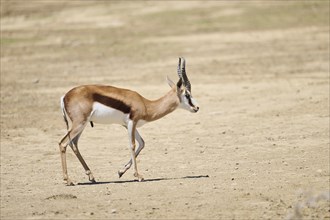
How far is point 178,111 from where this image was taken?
56.9ft

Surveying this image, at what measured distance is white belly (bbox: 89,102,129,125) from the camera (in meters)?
11.2

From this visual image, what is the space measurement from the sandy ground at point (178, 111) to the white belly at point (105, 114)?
0.82 meters

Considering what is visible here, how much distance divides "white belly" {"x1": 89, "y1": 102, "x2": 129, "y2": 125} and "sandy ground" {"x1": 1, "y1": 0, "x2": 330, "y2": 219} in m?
0.82

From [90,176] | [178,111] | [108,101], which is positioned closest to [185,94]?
[108,101]

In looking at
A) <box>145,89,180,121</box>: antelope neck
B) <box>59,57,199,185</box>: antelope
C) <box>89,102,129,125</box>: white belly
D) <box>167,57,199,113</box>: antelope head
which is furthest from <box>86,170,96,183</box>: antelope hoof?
<box>167,57,199,113</box>: antelope head

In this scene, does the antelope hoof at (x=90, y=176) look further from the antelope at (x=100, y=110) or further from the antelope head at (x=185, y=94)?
the antelope head at (x=185, y=94)

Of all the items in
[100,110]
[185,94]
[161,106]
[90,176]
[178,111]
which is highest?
[100,110]

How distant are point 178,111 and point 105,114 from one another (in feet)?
20.3

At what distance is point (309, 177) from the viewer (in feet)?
37.3

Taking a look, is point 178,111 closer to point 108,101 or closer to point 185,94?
point 185,94

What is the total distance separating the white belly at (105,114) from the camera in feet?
36.7

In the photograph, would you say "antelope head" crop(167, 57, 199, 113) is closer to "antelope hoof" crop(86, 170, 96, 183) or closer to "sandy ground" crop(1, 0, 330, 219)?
"sandy ground" crop(1, 0, 330, 219)

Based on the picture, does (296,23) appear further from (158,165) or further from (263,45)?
(158,165)

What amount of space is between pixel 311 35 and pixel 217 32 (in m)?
2.90
